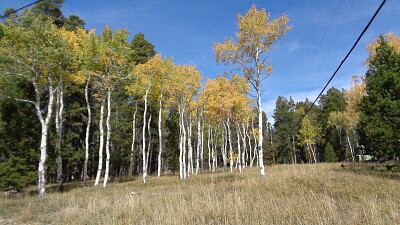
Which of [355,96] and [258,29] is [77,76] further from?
[355,96]

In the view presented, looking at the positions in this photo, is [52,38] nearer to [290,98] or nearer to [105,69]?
[105,69]

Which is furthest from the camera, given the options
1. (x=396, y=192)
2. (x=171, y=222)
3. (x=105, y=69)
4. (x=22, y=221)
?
(x=105, y=69)

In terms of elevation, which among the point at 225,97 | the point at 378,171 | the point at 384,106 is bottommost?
the point at 378,171

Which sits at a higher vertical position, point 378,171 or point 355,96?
point 355,96

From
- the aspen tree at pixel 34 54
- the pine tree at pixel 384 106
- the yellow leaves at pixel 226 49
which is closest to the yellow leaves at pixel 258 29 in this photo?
the yellow leaves at pixel 226 49

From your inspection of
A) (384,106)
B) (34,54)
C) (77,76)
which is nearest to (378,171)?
(384,106)

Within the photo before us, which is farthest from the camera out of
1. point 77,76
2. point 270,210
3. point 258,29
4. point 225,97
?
point 225,97

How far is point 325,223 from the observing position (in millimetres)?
3879

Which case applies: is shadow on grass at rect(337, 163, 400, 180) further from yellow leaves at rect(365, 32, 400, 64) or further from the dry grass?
yellow leaves at rect(365, 32, 400, 64)

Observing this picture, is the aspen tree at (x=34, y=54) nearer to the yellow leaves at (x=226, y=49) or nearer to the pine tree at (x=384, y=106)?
the yellow leaves at (x=226, y=49)

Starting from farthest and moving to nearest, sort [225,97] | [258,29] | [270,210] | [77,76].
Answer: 1. [225,97]
2. [77,76]
3. [258,29]
4. [270,210]

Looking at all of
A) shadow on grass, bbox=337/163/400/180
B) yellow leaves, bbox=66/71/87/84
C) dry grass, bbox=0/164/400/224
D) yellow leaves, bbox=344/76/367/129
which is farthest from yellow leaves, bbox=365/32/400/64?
yellow leaves, bbox=66/71/87/84

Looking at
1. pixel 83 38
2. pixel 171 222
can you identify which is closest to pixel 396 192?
pixel 171 222

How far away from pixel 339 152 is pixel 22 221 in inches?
1800
